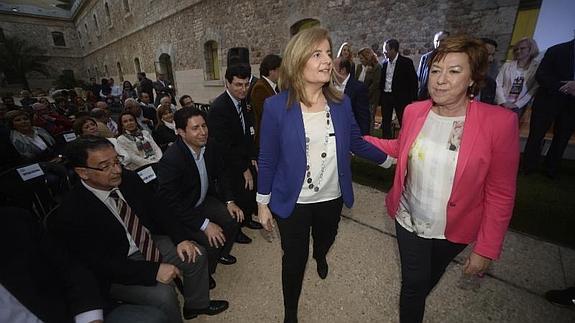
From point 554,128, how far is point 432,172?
4370 millimetres

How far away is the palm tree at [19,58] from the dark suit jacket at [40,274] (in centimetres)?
3731

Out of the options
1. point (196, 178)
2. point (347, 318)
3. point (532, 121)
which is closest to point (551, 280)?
point (347, 318)

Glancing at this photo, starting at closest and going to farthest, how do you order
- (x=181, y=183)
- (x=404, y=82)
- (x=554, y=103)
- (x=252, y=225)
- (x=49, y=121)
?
1. (x=181, y=183)
2. (x=252, y=225)
3. (x=554, y=103)
4. (x=404, y=82)
5. (x=49, y=121)

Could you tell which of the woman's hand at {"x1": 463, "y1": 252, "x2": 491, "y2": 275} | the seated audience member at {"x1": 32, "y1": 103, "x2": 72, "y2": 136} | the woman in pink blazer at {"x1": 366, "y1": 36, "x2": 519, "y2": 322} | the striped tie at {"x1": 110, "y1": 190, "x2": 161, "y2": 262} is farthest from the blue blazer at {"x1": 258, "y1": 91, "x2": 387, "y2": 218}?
the seated audience member at {"x1": 32, "y1": 103, "x2": 72, "y2": 136}

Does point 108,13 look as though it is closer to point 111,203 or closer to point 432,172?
point 111,203

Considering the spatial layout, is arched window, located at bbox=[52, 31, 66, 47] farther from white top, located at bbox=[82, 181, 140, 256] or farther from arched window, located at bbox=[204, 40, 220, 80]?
white top, located at bbox=[82, 181, 140, 256]

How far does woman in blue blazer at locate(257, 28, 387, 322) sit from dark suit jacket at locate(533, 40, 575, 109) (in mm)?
3811

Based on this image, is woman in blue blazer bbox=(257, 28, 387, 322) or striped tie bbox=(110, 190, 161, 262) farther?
striped tie bbox=(110, 190, 161, 262)

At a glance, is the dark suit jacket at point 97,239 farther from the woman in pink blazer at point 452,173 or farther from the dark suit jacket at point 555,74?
the dark suit jacket at point 555,74

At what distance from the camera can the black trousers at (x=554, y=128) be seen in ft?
12.6

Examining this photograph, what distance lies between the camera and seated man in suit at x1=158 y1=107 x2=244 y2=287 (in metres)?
2.27

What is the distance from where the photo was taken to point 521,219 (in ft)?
10.2

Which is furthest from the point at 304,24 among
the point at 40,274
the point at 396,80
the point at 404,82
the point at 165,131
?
the point at 40,274

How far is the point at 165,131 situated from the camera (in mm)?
4801
